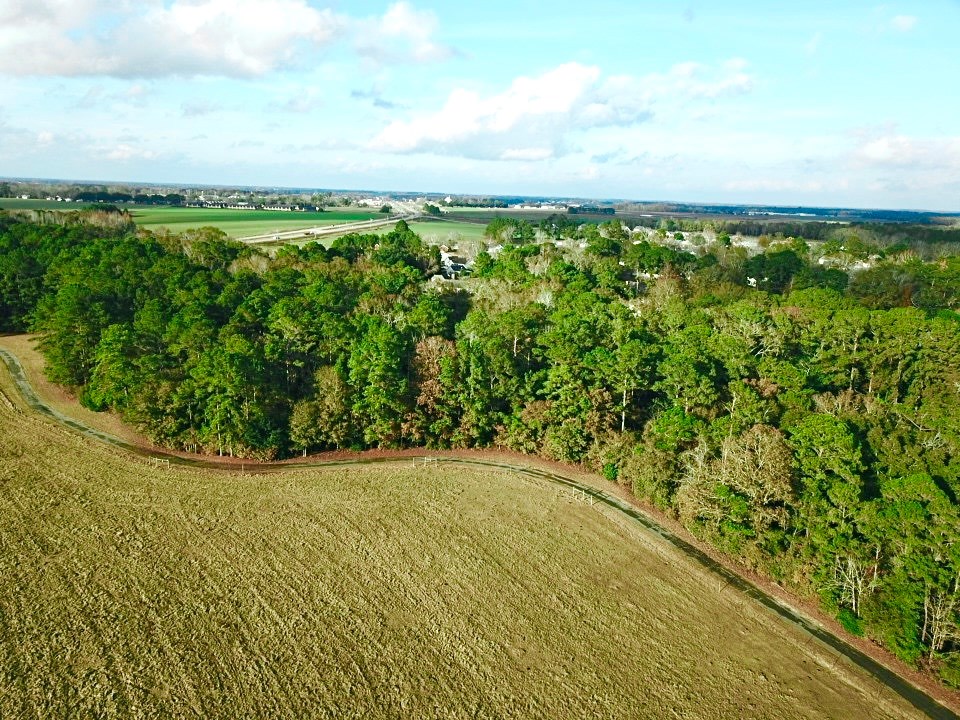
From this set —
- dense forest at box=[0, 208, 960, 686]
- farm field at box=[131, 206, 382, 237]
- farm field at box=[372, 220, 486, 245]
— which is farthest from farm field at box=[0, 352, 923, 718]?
farm field at box=[131, 206, 382, 237]

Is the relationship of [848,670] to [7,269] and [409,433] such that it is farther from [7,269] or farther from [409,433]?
[7,269]

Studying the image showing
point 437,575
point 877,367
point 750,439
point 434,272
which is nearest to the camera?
point 437,575

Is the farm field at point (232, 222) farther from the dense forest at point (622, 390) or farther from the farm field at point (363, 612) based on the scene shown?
the farm field at point (363, 612)

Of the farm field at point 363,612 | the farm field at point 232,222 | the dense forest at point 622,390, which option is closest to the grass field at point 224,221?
the farm field at point 232,222

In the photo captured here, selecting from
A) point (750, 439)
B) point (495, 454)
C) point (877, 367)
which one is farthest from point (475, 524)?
point (877, 367)

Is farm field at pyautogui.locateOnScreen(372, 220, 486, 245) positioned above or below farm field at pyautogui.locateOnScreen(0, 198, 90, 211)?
below

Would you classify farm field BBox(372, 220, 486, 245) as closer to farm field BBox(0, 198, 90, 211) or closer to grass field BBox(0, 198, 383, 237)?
grass field BBox(0, 198, 383, 237)

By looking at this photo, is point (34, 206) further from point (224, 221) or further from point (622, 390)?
point (622, 390)
